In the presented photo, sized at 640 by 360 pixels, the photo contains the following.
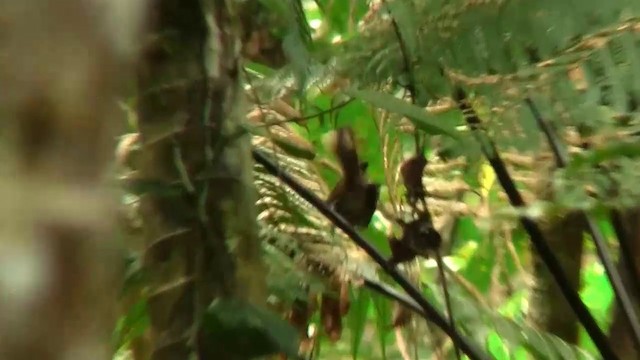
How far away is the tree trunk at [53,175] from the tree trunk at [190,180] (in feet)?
0.83

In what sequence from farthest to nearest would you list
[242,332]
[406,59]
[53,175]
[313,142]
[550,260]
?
[313,142], [550,260], [406,59], [242,332], [53,175]

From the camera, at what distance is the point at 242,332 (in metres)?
0.38

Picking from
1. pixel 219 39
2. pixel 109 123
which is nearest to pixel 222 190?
pixel 219 39

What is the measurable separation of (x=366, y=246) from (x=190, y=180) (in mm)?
162

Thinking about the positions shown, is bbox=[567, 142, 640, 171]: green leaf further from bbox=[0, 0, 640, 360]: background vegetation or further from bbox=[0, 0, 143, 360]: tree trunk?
bbox=[0, 0, 143, 360]: tree trunk

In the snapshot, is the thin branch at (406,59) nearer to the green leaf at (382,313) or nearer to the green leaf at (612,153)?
the green leaf at (612,153)

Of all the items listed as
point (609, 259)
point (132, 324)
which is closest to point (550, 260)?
point (609, 259)

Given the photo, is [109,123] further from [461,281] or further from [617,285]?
[461,281]

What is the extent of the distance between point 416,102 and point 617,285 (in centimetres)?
23

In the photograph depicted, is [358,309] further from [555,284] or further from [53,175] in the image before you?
[53,175]

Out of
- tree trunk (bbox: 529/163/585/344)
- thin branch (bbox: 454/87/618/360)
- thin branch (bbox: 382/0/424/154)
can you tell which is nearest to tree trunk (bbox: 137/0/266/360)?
thin branch (bbox: 382/0/424/154)

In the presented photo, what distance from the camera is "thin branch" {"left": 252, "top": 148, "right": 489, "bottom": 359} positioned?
0.50 meters

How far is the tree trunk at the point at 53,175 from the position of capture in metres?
0.13

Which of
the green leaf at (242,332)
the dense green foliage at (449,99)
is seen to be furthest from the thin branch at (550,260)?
the green leaf at (242,332)
